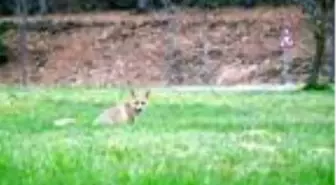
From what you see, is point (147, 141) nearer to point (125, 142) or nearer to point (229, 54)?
point (125, 142)

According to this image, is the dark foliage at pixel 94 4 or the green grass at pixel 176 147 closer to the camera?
the green grass at pixel 176 147

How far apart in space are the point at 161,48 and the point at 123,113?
30665 mm

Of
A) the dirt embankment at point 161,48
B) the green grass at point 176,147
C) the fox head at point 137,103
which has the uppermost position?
the green grass at point 176,147

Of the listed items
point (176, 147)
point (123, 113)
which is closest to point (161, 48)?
point (123, 113)

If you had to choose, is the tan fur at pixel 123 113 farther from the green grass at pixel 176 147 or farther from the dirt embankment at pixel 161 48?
the dirt embankment at pixel 161 48

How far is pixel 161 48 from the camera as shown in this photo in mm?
49125

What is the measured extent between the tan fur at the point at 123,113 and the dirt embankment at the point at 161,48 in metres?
25.4

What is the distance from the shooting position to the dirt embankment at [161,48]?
154 ft

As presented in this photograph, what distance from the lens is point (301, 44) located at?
47844 millimetres

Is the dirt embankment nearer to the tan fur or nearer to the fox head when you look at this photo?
the fox head

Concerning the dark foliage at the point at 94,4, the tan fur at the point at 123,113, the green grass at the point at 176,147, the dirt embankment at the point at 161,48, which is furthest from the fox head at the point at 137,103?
the dark foliage at the point at 94,4

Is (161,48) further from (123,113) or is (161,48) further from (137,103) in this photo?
(123,113)

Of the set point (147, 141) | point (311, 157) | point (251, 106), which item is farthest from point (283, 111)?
point (311, 157)

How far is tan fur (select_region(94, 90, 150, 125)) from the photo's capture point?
1819 cm
